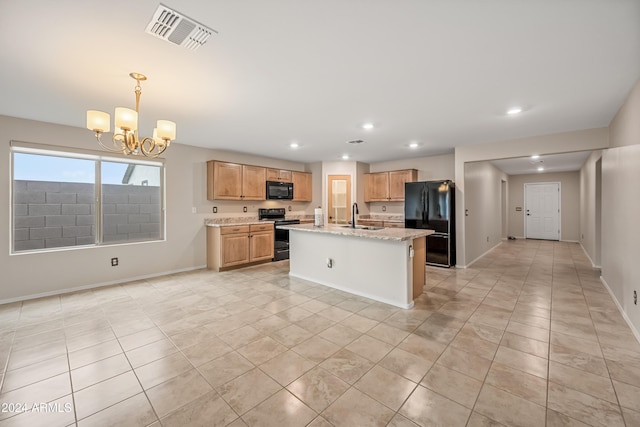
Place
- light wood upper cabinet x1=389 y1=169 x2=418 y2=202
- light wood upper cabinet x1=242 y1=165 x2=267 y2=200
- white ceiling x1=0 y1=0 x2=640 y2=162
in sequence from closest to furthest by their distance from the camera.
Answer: white ceiling x1=0 y1=0 x2=640 y2=162 < light wood upper cabinet x1=242 y1=165 x2=267 y2=200 < light wood upper cabinet x1=389 y1=169 x2=418 y2=202

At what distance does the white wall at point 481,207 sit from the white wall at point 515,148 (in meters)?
0.16

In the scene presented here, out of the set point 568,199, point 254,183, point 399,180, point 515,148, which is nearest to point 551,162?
point 568,199

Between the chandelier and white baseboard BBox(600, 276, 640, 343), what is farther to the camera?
white baseboard BBox(600, 276, 640, 343)

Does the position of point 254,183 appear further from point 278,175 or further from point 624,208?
point 624,208

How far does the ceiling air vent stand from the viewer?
1610mm

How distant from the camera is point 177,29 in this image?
1739mm

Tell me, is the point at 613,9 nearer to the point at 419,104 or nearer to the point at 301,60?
the point at 419,104

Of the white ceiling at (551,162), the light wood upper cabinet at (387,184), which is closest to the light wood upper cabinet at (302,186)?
the light wood upper cabinet at (387,184)

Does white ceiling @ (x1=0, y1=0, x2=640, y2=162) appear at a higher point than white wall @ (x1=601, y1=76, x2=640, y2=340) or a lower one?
higher

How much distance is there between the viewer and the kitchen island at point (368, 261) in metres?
3.25

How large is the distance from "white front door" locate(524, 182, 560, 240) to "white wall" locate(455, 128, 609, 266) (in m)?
5.22

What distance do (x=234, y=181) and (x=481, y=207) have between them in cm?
564

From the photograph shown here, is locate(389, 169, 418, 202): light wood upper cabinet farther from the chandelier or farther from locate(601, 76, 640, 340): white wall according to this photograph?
the chandelier

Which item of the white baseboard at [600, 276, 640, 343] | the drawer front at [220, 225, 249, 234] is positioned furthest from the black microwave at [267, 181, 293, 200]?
the white baseboard at [600, 276, 640, 343]
